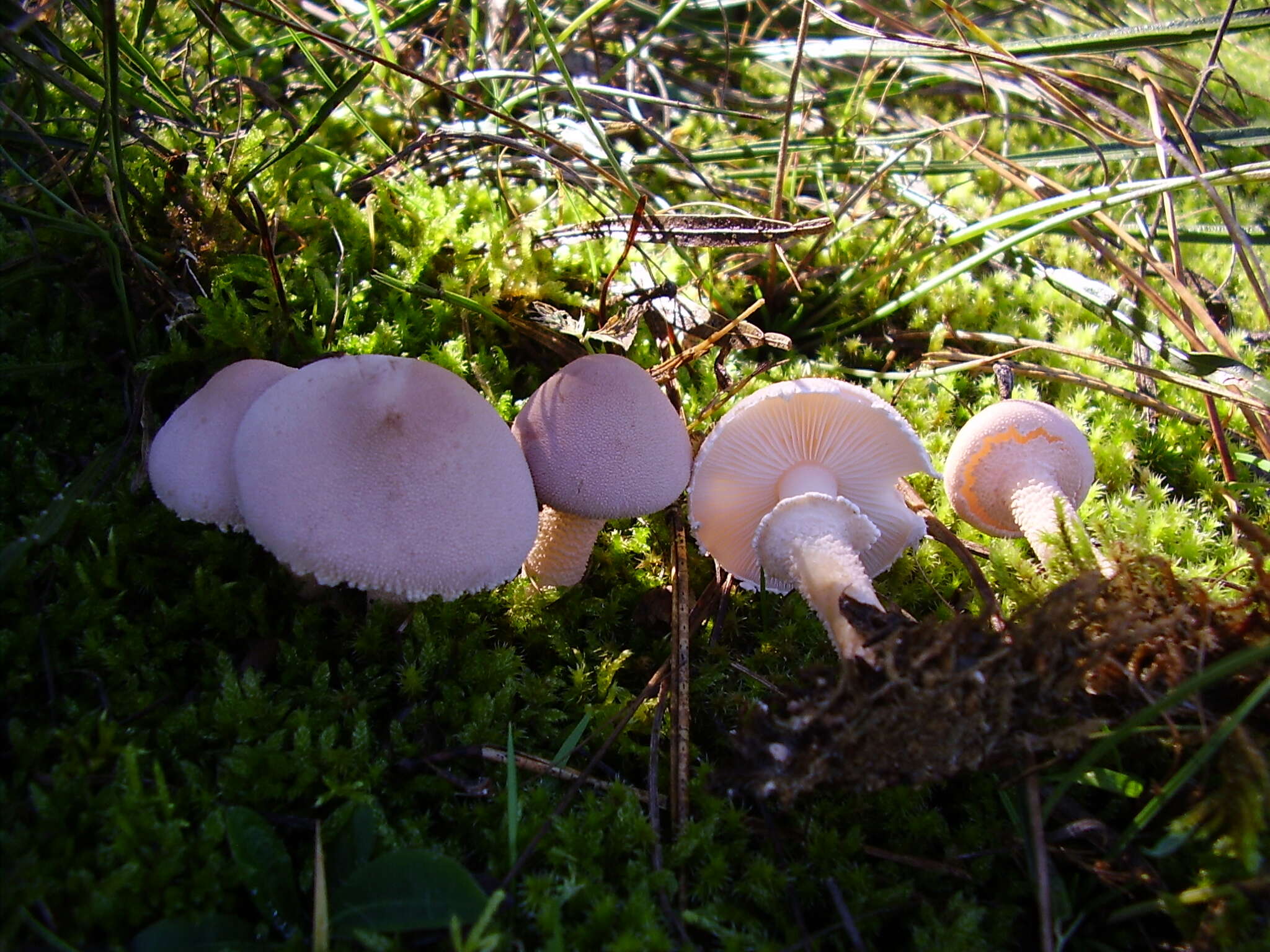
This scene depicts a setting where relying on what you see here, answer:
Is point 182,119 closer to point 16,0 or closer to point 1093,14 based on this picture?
point 16,0

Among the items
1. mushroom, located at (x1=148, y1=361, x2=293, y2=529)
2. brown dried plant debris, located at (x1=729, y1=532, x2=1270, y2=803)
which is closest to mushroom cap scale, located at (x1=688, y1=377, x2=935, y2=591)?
brown dried plant debris, located at (x1=729, y1=532, x2=1270, y2=803)

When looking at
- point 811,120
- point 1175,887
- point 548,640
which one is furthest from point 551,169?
point 1175,887

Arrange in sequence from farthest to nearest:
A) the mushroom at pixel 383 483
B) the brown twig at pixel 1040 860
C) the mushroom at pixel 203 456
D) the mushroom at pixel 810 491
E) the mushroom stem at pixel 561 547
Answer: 1. the mushroom stem at pixel 561 547
2. the mushroom at pixel 810 491
3. the mushroom at pixel 203 456
4. the mushroom at pixel 383 483
5. the brown twig at pixel 1040 860

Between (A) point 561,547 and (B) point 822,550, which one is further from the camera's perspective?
(A) point 561,547

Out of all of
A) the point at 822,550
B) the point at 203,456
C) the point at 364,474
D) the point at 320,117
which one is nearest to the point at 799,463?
the point at 822,550

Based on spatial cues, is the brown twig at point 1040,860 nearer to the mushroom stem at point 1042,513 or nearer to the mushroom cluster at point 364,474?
the mushroom stem at point 1042,513

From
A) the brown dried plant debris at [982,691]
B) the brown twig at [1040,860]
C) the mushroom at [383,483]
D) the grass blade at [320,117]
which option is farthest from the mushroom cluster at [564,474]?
the grass blade at [320,117]

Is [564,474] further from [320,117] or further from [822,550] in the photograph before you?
[320,117]
